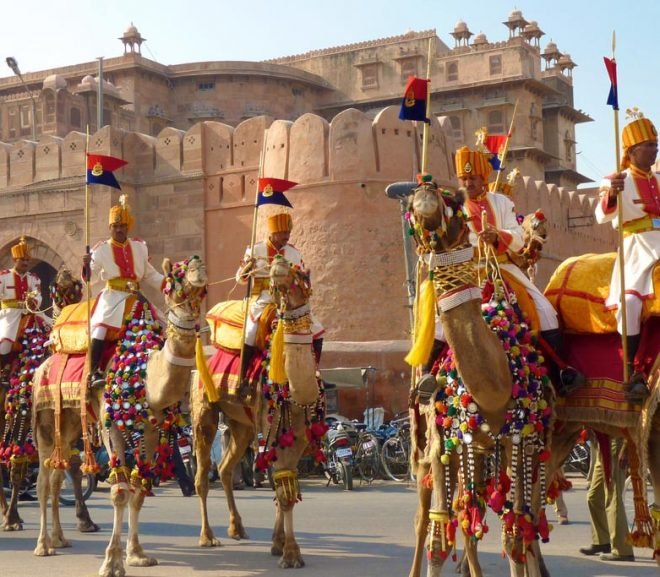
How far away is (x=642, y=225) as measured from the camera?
746 cm

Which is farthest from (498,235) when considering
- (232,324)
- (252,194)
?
(252,194)

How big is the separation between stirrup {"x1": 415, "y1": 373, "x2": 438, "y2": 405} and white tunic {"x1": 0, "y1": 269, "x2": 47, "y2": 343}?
619 centimetres

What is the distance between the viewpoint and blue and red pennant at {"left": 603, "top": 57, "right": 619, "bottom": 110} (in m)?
7.44

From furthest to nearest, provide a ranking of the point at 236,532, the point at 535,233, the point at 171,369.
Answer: the point at 236,532 < the point at 171,369 < the point at 535,233

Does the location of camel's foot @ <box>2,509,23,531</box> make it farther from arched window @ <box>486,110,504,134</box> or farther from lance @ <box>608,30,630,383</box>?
arched window @ <box>486,110,504,134</box>

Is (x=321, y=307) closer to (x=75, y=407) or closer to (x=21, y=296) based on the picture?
(x=21, y=296)

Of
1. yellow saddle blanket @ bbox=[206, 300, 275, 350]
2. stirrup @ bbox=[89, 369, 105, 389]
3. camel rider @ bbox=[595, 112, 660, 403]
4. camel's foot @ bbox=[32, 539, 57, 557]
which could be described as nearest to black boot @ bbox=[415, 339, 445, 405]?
camel rider @ bbox=[595, 112, 660, 403]

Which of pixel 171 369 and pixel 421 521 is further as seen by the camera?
pixel 171 369

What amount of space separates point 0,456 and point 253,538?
8.77 ft

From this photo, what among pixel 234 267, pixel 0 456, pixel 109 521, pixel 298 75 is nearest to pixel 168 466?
pixel 0 456

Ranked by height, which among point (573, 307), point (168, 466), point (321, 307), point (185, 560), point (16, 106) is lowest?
point (185, 560)

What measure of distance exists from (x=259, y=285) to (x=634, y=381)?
450cm

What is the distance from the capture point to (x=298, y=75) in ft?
168

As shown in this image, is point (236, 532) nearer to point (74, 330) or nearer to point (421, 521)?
point (74, 330)
